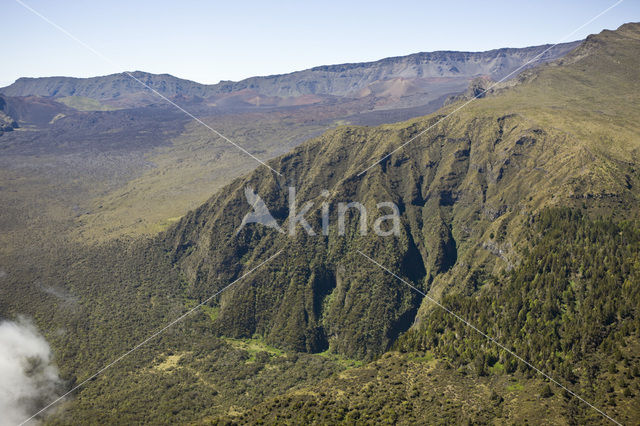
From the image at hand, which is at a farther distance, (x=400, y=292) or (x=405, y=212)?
(x=405, y=212)

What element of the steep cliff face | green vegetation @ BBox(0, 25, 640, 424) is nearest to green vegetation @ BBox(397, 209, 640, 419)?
green vegetation @ BBox(0, 25, 640, 424)

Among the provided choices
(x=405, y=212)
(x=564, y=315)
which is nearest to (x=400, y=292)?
(x=405, y=212)

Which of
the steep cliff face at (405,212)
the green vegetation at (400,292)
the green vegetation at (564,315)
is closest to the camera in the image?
the green vegetation at (564,315)

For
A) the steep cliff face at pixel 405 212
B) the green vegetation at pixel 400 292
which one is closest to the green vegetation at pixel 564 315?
the green vegetation at pixel 400 292

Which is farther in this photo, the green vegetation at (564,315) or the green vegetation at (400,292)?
the green vegetation at (400,292)

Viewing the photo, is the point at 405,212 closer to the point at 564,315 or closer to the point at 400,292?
the point at 400,292

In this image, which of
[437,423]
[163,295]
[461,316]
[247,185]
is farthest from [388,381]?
[247,185]

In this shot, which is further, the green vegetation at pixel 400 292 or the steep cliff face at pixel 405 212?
the steep cliff face at pixel 405 212

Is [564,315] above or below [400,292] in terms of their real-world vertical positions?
above

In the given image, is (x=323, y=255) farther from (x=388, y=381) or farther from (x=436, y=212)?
(x=388, y=381)

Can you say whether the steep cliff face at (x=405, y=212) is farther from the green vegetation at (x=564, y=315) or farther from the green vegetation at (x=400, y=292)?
the green vegetation at (x=564, y=315)

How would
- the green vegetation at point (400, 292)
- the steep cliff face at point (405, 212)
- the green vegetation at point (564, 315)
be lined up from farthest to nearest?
the steep cliff face at point (405, 212), the green vegetation at point (400, 292), the green vegetation at point (564, 315)
